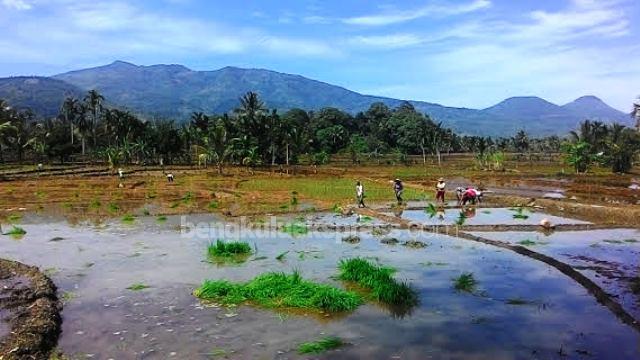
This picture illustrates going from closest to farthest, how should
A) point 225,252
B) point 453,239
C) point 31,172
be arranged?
point 225,252
point 453,239
point 31,172

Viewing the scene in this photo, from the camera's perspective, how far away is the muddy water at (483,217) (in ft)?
82.9

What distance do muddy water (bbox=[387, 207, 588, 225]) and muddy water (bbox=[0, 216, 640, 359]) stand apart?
5.57m

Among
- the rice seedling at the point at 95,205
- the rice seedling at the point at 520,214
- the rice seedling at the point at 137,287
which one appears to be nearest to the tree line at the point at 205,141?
the rice seedling at the point at 95,205

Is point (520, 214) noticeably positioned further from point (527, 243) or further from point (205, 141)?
point (205, 141)

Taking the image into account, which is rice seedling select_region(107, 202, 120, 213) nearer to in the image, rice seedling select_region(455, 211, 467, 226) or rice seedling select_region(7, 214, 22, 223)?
rice seedling select_region(7, 214, 22, 223)

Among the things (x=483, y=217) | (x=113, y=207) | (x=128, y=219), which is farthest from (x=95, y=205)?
(x=483, y=217)

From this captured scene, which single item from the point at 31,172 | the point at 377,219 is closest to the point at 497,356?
the point at 377,219

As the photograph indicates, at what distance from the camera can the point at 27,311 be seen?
39.9 feet

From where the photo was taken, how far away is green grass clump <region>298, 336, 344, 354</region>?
9964mm

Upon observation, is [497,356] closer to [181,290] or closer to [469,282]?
[469,282]

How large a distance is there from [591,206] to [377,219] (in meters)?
12.0

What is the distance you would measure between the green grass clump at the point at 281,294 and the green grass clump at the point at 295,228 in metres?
8.79

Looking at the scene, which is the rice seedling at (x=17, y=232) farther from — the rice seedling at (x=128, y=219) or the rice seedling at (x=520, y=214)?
the rice seedling at (x=520, y=214)

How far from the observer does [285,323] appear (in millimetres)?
11602
